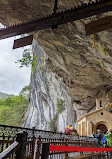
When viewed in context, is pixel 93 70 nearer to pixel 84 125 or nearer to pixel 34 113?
pixel 84 125

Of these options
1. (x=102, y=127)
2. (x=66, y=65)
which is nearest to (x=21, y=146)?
(x=66, y=65)

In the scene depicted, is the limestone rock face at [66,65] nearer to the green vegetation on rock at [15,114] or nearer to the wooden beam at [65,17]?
the wooden beam at [65,17]

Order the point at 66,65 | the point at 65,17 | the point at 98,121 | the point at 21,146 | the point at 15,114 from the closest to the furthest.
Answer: the point at 21,146 → the point at 65,17 → the point at 66,65 → the point at 98,121 → the point at 15,114

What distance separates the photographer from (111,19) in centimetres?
371

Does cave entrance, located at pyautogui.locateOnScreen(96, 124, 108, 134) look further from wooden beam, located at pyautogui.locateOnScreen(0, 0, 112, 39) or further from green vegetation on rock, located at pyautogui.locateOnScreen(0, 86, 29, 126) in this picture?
green vegetation on rock, located at pyautogui.locateOnScreen(0, 86, 29, 126)

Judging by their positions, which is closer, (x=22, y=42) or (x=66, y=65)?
(x=22, y=42)

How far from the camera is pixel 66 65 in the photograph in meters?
15.2

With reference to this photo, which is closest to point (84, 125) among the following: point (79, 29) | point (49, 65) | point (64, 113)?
point (64, 113)

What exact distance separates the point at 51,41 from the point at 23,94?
30.6m

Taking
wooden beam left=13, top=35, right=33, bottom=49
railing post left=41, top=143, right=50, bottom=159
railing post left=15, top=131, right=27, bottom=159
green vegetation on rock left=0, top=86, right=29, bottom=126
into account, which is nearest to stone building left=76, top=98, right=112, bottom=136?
wooden beam left=13, top=35, right=33, bottom=49

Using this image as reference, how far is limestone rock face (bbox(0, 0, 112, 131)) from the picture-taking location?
809 cm

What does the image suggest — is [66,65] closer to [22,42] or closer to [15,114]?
[22,42]

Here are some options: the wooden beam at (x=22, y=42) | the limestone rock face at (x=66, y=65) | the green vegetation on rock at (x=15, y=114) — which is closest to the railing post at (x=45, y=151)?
the wooden beam at (x=22, y=42)

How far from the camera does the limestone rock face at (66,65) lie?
809cm
